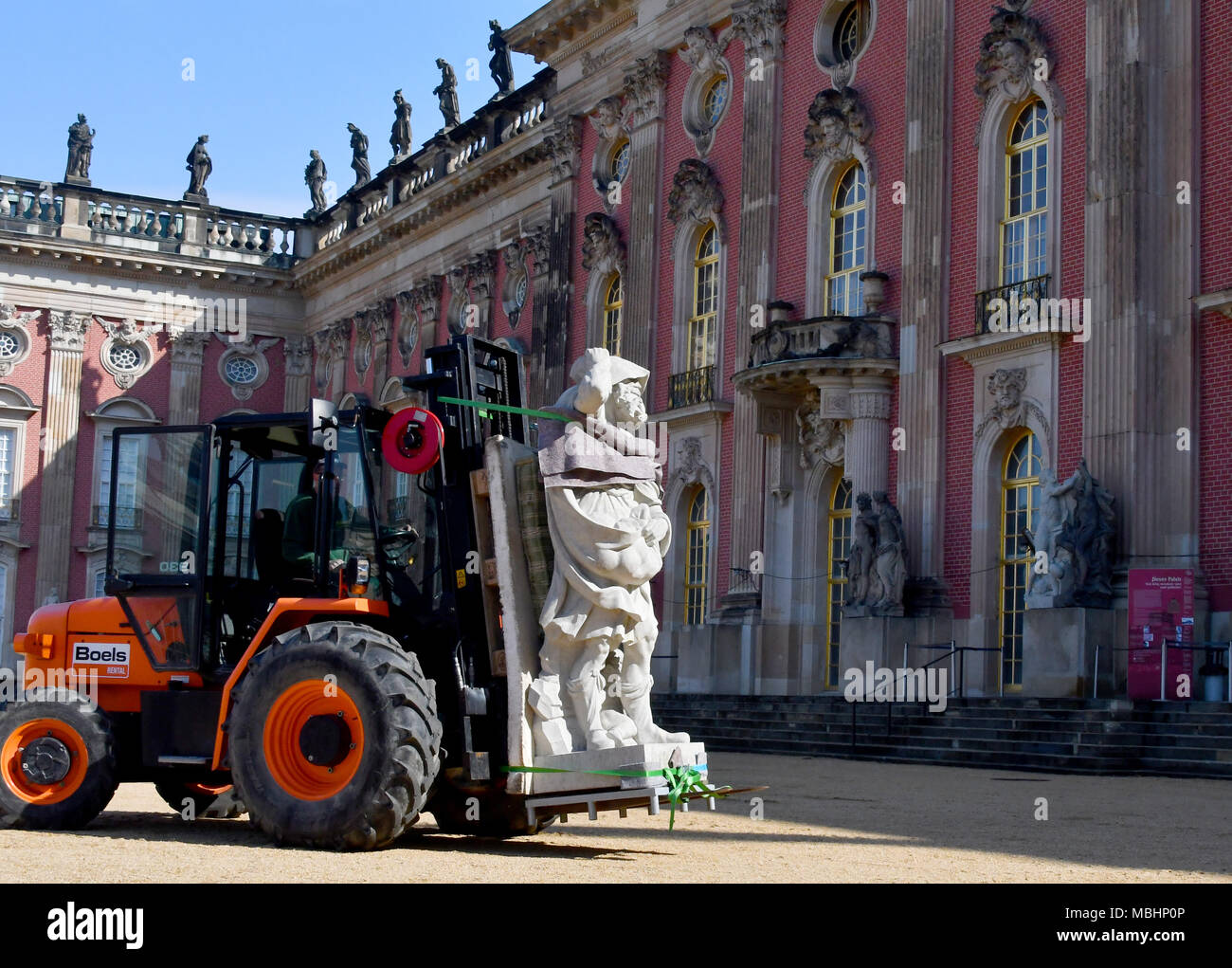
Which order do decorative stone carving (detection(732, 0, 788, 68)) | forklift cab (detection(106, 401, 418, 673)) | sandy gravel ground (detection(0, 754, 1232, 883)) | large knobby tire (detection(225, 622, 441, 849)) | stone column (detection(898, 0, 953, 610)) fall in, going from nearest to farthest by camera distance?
sandy gravel ground (detection(0, 754, 1232, 883)) < large knobby tire (detection(225, 622, 441, 849)) < forklift cab (detection(106, 401, 418, 673)) < stone column (detection(898, 0, 953, 610)) < decorative stone carving (detection(732, 0, 788, 68))

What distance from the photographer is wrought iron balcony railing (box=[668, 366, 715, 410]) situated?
101ft

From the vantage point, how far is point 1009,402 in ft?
77.4

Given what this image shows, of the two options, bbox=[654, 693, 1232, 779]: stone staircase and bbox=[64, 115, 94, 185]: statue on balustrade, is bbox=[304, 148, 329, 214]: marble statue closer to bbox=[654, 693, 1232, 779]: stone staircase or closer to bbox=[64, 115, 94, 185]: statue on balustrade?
bbox=[64, 115, 94, 185]: statue on balustrade

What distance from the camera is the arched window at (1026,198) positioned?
78.1 feet

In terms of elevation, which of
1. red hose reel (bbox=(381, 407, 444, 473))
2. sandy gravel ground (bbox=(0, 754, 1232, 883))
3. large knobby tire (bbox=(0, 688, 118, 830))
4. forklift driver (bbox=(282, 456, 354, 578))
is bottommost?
sandy gravel ground (bbox=(0, 754, 1232, 883))

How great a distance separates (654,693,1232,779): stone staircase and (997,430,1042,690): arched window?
7.39 feet

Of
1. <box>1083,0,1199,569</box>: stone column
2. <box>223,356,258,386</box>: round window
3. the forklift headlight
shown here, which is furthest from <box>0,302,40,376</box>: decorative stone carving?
the forklift headlight

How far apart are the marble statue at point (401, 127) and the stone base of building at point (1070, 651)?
35.2 m

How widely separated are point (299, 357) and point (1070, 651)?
37213mm

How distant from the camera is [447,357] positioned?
973cm

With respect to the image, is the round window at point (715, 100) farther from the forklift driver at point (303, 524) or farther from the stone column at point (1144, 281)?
the forklift driver at point (303, 524)

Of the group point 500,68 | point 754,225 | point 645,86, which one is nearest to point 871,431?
point 754,225

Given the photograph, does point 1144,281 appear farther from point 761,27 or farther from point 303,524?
point 303,524
